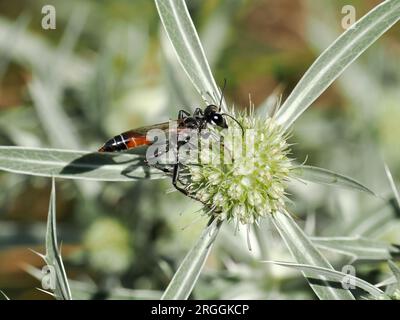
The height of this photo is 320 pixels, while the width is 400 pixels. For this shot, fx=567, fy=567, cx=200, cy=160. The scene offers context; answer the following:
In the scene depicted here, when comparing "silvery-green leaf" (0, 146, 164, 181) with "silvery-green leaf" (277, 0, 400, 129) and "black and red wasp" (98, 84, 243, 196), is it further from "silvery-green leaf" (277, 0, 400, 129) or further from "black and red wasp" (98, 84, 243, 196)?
"silvery-green leaf" (277, 0, 400, 129)

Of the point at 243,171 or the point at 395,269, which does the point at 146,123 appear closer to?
the point at 243,171

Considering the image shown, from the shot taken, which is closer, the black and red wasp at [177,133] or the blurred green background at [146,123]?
the black and red wasp at [177,133]

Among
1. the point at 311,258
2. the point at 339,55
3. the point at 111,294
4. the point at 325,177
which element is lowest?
the point at 111,294

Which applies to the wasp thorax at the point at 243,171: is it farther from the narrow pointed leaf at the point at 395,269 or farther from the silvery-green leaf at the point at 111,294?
the silvery-green leaf at the point at 111,294

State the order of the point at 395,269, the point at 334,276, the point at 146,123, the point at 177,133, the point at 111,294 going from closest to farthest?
the point at 334,276 < the point at 395,269 < the point at 177,133 < the point at 111,294 < the point at 146,123

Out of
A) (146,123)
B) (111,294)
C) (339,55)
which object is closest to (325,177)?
(339,55)

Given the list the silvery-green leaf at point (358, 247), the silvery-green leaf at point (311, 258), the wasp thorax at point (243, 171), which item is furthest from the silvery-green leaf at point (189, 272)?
the silvery-green leaf at point (358, 247)
